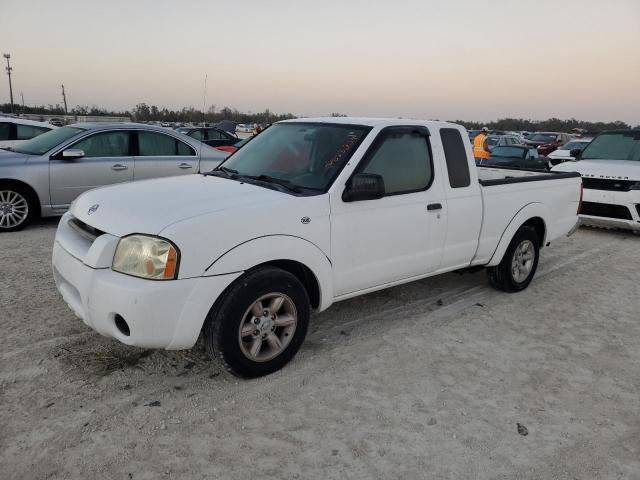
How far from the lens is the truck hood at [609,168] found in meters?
8.75

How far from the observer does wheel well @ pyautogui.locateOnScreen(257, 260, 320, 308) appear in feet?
12.2

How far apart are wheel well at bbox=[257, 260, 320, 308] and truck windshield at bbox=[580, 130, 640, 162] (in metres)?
8.42

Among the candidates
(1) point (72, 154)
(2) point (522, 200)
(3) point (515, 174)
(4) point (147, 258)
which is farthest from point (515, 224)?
(1) point (72, 154)

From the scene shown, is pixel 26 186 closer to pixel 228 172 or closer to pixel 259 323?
pixel 228 172

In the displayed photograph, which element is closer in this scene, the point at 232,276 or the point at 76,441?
the point at 76,441

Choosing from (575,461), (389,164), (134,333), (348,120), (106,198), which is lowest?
(575,461)

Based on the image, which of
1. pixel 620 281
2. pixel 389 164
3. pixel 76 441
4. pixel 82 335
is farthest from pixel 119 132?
pixel 620 281

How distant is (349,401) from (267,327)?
0.73 meters

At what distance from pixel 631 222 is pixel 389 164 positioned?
6.37 metres

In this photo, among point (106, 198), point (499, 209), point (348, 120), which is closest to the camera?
point (106, 198)

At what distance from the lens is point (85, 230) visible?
12.1 ft

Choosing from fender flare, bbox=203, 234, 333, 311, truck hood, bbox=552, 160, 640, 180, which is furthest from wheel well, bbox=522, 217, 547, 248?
truck hood, bbox=552, 160, 640, 180

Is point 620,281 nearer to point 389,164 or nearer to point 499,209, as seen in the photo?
point 499,209

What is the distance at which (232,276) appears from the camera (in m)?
3.29
